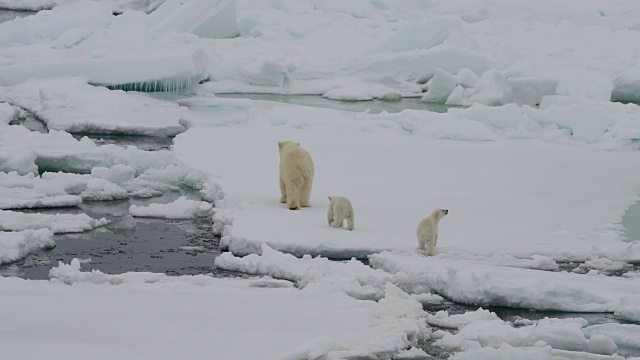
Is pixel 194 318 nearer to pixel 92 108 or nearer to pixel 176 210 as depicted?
pixel 176 210

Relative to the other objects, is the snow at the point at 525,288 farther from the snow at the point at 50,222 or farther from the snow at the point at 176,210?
the snow at the point at 50,222

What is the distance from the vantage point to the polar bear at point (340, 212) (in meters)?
6.84

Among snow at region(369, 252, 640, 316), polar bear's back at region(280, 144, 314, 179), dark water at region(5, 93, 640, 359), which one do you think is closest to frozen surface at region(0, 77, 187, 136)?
dark water at region(5, 93, 640, 359)

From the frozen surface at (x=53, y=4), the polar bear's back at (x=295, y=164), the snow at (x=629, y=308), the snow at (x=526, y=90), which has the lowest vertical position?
the snow at (x=629, y=308)

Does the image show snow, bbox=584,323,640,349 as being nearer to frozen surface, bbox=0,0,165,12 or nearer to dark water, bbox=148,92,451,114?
dark water, bbox=148,92,451,114

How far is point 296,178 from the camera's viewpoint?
7395mm

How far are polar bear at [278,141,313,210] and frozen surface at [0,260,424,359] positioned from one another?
159 cm

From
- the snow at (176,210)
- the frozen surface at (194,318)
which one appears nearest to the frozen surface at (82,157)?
the snow at (176,210)

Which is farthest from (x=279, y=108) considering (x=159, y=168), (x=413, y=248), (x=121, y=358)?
(x=121, y=358)

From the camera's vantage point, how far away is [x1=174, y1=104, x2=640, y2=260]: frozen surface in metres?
6.78

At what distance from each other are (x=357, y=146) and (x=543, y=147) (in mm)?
2113

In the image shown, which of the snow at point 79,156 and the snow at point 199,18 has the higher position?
the snow at point 199,18

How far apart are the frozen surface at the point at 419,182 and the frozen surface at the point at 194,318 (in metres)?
1.07

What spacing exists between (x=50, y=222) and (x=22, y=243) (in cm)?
69
